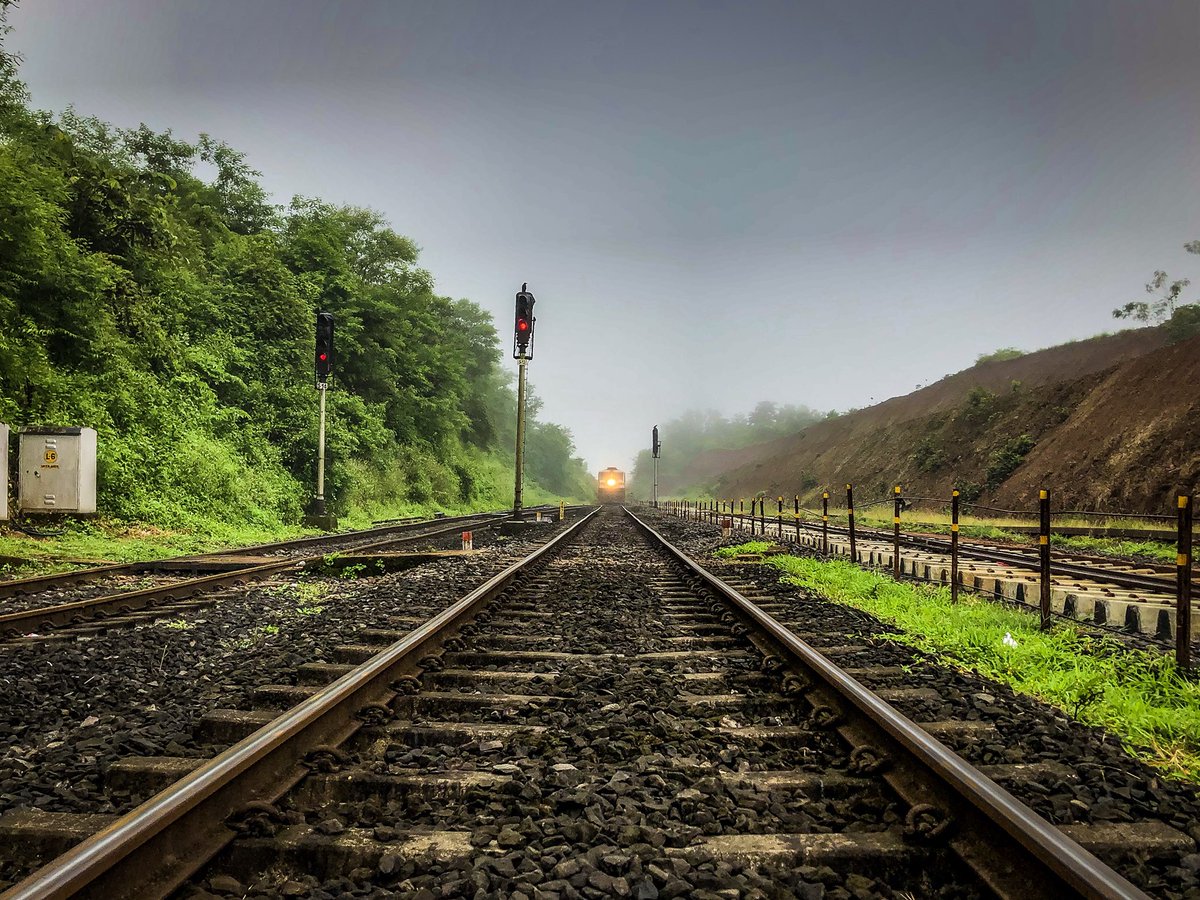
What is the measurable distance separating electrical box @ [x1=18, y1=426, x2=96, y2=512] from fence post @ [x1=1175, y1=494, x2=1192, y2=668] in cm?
1499

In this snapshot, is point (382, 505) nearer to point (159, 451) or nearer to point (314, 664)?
point (159, 451)

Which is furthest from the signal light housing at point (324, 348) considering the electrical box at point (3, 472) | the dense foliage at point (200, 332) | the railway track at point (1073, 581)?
the railway track at point (1073, 581)

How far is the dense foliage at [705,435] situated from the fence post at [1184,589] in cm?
10249

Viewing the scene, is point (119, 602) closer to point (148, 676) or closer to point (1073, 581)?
point (148, 676)

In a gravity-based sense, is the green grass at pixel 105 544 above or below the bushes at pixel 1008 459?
below

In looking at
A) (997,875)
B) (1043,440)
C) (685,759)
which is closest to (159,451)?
(685,759)

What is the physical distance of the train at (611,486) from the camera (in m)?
57.8

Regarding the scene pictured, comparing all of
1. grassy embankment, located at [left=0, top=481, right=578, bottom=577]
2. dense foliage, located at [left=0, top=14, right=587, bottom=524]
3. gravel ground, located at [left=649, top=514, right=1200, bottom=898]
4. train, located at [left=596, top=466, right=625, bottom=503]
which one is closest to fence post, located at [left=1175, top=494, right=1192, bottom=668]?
gravel ground, located at [left=649, top=514, right=1200, bottom=898]

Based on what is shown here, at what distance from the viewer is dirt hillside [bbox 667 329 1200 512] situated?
2222 cm

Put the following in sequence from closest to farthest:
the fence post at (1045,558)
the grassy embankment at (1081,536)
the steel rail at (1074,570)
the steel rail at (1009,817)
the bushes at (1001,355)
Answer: the steel rail at (1009,817) → the fence post at (1045,558) → the steel rail at (1074,570) → the grassy embankment at (1081,536) → the bushes at (1001,355)

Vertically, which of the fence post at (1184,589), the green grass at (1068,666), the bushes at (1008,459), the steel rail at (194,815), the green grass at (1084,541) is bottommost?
the green grass at (1084,541)

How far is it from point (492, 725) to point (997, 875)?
2.06 metres

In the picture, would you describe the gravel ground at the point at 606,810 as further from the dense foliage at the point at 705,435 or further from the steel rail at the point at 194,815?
the dense foliage at the point at 705,435

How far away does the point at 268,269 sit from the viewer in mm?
21016
